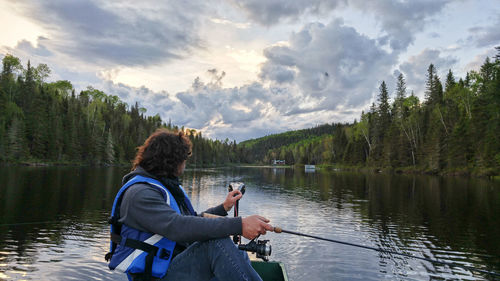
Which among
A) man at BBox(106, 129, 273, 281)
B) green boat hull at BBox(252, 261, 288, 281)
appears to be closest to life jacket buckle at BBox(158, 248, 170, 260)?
man at BBox(106, 129, 273, 281)

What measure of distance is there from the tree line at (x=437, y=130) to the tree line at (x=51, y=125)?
71972 millimetres

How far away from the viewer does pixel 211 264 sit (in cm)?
332

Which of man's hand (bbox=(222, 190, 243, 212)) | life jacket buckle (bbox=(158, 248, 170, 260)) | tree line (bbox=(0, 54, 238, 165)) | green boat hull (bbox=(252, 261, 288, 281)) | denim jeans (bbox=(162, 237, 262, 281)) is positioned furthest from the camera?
tree line (bbox=(0, 54, 238, 165))

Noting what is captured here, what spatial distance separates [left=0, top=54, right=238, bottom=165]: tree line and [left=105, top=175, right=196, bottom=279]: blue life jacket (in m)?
75.5

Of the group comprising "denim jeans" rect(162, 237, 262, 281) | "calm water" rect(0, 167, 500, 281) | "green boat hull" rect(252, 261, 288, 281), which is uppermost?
"denim jeans" rect(162, 237, 262, 281)

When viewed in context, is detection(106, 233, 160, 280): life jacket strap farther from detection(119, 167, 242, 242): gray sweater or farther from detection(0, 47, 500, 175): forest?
→ detection(0, 47, 500, 175): forest

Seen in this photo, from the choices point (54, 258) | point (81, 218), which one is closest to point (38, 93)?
point (81, 218)

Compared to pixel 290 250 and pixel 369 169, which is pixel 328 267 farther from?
pixel 369 169

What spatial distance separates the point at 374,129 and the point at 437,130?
1164 inches

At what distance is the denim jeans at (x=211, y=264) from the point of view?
3.24m

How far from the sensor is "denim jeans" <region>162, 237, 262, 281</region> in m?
3.24

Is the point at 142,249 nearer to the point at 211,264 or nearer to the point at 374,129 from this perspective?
the point at 211,264

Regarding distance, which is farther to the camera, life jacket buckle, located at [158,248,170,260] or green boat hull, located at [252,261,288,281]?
green boat hull, located at [252,261,288,281]

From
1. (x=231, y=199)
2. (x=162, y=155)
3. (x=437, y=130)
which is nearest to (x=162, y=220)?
(x=162, y=155)
